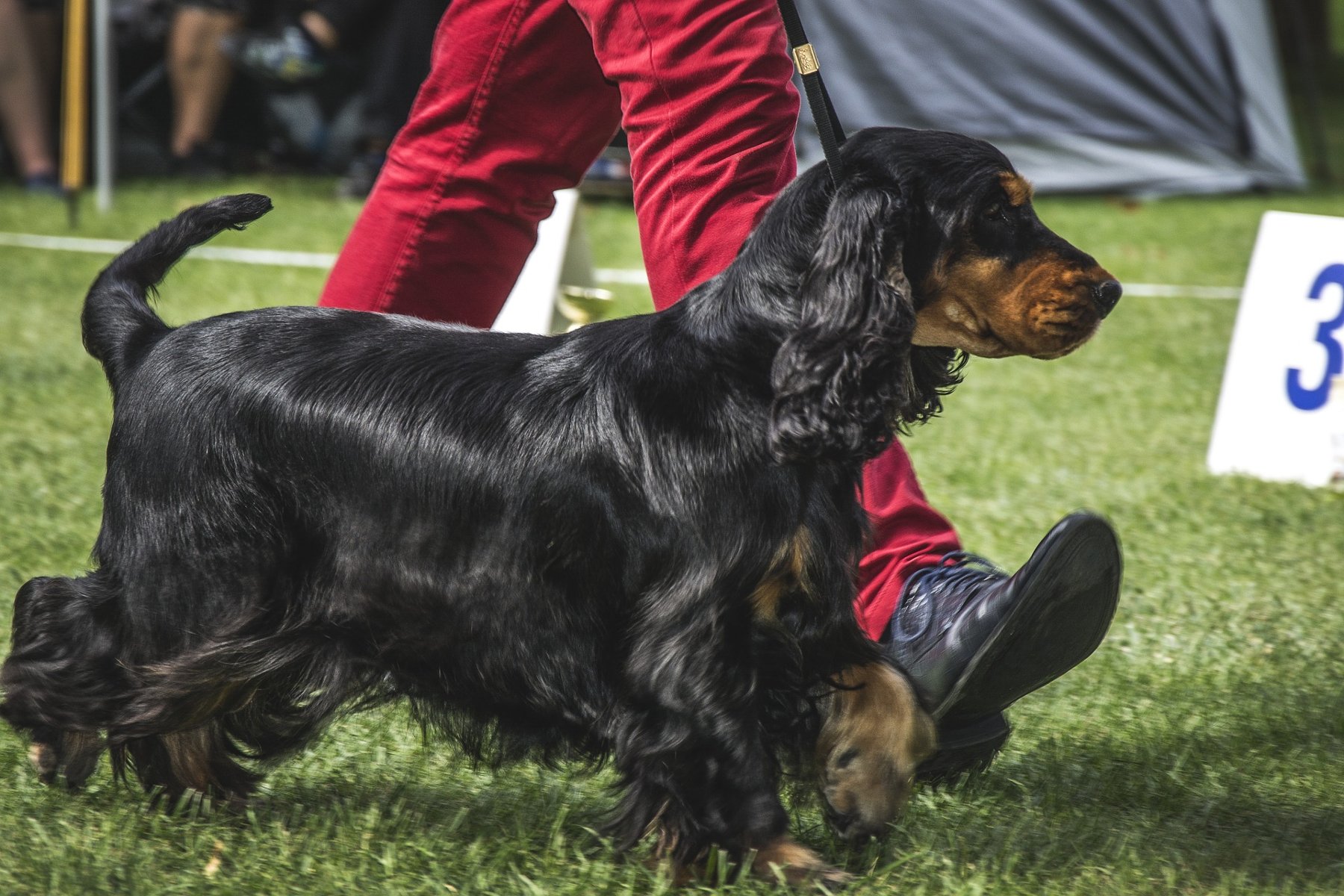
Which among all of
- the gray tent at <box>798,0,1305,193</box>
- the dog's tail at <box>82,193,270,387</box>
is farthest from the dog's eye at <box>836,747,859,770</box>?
the gray tent at <box>798,0,1305,193</box>

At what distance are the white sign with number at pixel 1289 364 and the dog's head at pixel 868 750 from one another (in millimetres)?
2682

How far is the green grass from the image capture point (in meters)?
2.10

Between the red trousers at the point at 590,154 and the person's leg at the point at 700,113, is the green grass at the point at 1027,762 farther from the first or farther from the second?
the person's leg at the point at 700,113

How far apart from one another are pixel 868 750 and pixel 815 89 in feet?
3.19

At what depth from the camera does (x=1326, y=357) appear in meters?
4.36

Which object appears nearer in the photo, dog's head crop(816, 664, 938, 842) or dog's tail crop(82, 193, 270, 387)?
dog's head crop(816, 664, 938, 842)

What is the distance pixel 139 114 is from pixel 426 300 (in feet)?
29.1

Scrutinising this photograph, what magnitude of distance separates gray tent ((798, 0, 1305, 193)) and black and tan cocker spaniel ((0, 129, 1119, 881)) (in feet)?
23.0

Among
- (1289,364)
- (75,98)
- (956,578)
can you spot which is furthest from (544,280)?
(75,98)

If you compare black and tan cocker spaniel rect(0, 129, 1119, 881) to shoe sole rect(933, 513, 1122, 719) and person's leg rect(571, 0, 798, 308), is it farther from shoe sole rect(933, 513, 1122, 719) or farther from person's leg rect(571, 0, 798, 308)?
person's leg rect(571, 0, 798, 308)

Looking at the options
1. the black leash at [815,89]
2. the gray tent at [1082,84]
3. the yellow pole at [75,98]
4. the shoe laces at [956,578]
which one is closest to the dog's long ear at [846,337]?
the black leash at [815,89]

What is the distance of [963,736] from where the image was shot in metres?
2.38

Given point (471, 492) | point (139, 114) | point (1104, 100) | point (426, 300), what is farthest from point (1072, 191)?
point (471, 492)

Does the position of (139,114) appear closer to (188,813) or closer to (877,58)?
(877,58)
